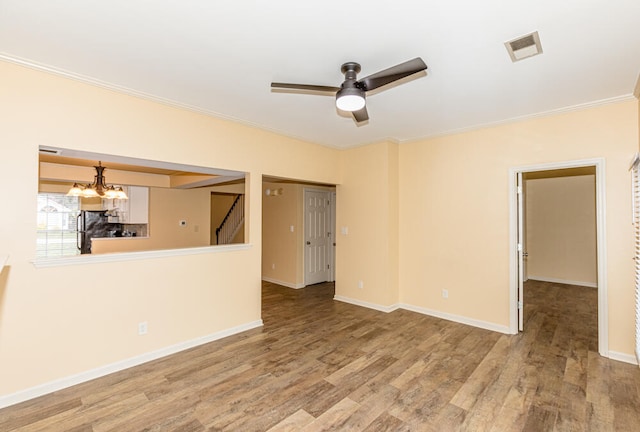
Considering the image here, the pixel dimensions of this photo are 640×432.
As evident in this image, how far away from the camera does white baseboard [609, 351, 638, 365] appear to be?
3062mm

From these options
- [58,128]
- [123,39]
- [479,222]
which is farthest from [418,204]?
[58,128]

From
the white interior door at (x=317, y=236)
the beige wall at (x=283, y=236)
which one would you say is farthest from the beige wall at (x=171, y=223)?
the white interior door at (x=317, y=236)

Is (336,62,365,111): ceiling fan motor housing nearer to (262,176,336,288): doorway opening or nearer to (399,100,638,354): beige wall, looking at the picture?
(399,100,638,354): beige wall

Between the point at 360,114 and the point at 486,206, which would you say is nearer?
the point at 360,114

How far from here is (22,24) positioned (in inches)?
79.1

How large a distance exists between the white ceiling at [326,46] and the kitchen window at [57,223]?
5096mm

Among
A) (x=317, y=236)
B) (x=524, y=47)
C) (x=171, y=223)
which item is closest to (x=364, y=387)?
(x=524, y=47)

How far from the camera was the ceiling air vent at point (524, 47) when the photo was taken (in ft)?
6.96

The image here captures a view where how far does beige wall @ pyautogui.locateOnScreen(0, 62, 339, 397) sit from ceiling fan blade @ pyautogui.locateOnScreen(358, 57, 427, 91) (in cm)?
214

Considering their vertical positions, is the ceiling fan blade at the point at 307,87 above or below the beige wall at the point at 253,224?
above

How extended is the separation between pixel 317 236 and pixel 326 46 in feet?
16.0

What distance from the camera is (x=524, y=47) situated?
2219 mm

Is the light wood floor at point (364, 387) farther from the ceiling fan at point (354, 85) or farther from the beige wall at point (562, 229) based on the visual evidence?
the beige wall at point (562, 229)

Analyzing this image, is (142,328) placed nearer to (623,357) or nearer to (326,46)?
(326,46)
